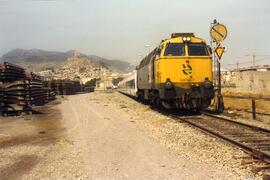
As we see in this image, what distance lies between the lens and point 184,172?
742 centimetres

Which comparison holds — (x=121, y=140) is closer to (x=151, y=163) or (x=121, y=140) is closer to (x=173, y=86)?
(x=151, y=163)

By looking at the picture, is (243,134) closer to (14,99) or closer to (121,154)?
(121,154)

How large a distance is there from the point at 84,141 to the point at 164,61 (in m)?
7.04

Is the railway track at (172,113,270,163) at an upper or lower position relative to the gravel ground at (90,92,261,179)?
upper

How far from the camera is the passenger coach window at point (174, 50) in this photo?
17.6 m

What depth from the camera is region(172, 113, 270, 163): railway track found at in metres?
8.77

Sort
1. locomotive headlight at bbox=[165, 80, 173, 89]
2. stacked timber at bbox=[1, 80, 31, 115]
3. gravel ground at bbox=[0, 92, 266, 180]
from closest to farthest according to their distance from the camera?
gravel ground at bbox=[0, 92, 266, 180], locomotive headlight at bbox=[165, 80, 173, 89], stacked timber at bbox=[1, 80, 31, 115]

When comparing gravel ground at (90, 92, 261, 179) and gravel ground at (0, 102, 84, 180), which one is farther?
gravel ground at (0, 102, 84, 180)

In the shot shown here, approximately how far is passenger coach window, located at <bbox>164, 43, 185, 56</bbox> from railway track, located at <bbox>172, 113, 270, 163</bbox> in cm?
331

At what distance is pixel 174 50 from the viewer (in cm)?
1766

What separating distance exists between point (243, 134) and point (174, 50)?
23.1ft

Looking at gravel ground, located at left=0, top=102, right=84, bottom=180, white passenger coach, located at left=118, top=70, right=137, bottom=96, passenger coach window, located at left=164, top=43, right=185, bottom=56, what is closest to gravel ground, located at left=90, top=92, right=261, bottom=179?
gravel ground, located at left=0, top=102, right=84, bottom=180

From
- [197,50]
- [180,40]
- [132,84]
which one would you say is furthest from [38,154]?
[132,84]

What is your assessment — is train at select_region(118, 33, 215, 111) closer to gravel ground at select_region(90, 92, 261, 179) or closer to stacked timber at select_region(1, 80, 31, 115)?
gravel ground at select_region(90, 92, 261, 179)
